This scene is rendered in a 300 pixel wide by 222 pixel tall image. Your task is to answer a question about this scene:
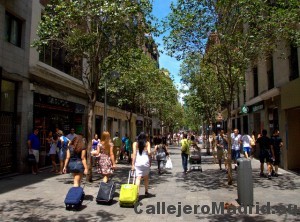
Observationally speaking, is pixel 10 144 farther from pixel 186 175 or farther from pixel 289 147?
pixel 289 147

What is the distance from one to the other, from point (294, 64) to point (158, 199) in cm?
999

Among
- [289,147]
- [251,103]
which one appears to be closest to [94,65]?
[289,147]

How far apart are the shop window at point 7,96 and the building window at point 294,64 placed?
483 inches

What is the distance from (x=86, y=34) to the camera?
12398 mm

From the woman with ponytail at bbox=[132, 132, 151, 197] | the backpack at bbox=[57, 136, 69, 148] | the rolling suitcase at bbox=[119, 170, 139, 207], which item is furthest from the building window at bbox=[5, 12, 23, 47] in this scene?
the rolling suitcase at bbox=[119, 170, 139, 207]

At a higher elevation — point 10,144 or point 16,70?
point 16,70

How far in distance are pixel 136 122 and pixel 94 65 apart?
104 ft

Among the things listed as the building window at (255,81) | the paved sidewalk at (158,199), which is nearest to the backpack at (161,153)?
the paved sidewalk at (158,199)

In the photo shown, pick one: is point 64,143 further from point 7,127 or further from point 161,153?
point 161,153

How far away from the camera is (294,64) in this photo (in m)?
15.5

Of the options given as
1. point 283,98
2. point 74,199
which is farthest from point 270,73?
point 74,199

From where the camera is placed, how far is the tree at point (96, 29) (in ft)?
39.1

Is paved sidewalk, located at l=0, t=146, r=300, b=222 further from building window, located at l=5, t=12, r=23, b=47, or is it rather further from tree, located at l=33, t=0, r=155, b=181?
building window, located at l=5, t=12, r=23, b=47

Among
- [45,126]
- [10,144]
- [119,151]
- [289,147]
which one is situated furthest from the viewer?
[119,151]
